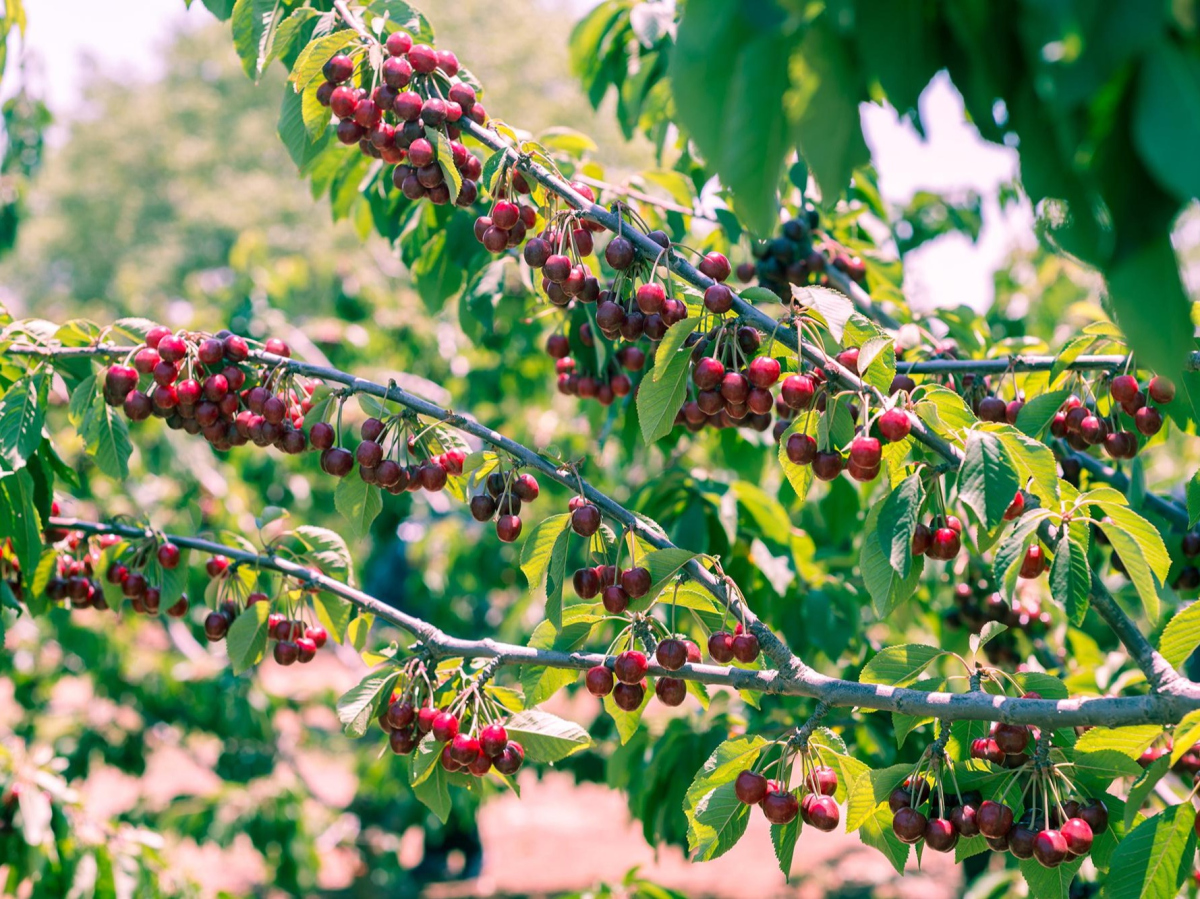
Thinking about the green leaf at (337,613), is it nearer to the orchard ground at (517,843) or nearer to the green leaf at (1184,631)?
the green leaf at (1184,631)

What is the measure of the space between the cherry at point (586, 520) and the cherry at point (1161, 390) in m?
1.13

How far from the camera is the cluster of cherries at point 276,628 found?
2.38m

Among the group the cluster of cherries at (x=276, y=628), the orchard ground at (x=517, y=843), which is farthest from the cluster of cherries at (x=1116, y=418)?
the orchard ground at (x=517, y=843)

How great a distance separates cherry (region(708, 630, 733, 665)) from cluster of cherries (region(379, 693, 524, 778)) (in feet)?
1.45

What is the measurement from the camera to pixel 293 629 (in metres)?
2.45

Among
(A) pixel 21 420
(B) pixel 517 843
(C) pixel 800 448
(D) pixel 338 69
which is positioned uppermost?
(D) pixel 338 69

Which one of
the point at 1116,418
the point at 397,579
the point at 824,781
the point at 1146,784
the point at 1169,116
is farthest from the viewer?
the point at 397,579

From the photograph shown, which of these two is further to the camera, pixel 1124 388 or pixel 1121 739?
pixel 1124 388

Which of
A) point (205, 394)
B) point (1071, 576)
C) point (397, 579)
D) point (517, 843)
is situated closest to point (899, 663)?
point (1071, 576)

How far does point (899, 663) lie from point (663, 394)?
0.66 meters

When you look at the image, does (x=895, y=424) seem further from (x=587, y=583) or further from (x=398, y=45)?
(x=398, y=45)

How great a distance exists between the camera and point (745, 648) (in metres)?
1.94

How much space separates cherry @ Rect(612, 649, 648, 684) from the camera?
1911 mm

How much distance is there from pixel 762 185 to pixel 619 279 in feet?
3.42
